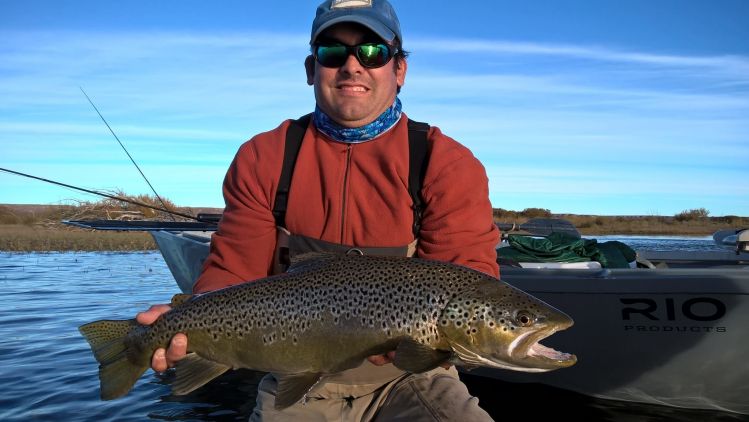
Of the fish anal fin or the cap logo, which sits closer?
the fish anal fin

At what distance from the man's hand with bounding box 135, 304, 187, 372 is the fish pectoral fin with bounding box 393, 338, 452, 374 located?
1.14m

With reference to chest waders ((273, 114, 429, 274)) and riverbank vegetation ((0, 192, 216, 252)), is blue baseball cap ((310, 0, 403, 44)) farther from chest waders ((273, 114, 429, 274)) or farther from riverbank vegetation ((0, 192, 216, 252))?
riverbank vegetation ((0, 192, 216, 252))

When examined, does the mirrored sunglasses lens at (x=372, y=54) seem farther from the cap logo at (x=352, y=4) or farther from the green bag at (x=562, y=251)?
the green bag at (x=562, y=251)

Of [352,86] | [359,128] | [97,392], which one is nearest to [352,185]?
[359,128]

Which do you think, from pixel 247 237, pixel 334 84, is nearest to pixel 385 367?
pixel 247 237

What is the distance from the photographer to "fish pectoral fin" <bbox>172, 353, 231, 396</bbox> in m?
3.45

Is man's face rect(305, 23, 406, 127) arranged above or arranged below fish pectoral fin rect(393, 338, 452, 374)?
above

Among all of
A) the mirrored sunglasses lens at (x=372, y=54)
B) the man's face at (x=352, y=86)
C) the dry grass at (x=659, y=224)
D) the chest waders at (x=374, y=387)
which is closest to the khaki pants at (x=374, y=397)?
the chest waders at (x=374, y=387)

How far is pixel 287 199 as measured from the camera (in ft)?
13.3

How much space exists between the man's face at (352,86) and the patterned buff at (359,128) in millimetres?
32

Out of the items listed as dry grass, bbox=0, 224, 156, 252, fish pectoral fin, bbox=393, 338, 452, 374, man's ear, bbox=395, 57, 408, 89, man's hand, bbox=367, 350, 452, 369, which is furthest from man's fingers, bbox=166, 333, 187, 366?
dry grass, bbox=0, 224, 156, 252

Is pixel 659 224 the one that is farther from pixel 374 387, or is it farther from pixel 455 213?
pixel 374 387

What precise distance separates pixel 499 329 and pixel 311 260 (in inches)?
40.6

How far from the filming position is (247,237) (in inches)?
160
